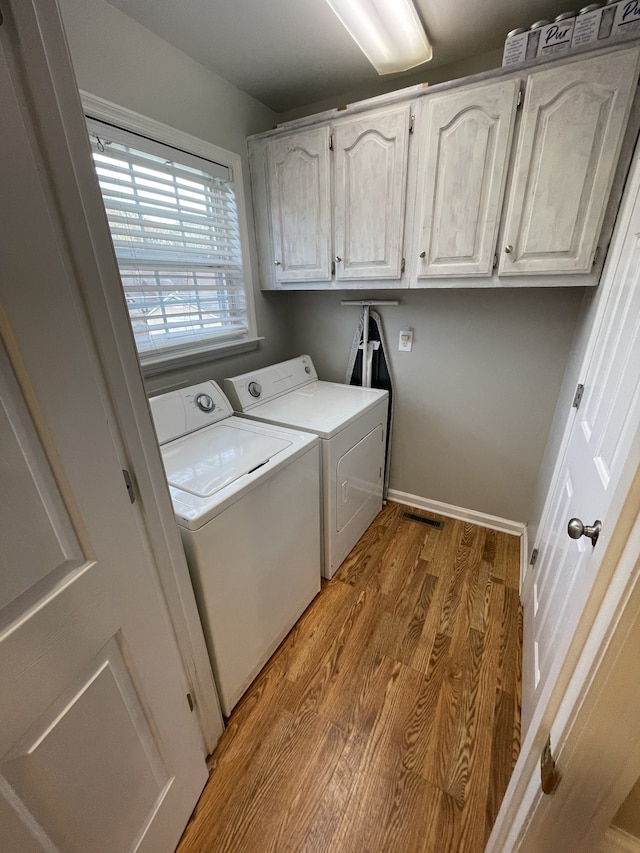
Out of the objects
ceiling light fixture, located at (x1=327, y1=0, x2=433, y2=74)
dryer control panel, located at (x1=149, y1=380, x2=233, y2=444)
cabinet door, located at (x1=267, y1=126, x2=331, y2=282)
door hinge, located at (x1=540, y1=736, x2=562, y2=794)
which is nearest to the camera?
door hinge, located at (x1=540, y1=736, x2=562, y2=794)

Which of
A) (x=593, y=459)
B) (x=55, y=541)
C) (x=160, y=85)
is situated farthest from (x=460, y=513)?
(x=160, y=85)

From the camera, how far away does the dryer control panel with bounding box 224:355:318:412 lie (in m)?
1.92

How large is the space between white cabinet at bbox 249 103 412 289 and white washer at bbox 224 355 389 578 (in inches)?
24.4

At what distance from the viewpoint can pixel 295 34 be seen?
143cm

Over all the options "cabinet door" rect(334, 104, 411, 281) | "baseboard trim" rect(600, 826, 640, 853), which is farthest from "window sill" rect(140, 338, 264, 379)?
"baseboard trim" rect(600, 826, 640, 853)

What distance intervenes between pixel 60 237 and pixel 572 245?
1693 mm

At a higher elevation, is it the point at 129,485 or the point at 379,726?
the point at 129,485

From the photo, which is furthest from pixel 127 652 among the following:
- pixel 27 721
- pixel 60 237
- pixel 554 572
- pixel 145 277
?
pixel 145 277

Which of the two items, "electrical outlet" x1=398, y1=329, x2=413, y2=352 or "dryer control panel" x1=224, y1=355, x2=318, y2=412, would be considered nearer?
"dryer control panel" x1=224, y1=355, x2=318, y2=412

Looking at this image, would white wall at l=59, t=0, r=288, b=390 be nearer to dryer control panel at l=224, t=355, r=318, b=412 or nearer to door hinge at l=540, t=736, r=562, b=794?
dryer control panel at l=224, t=355, r=318, b=412

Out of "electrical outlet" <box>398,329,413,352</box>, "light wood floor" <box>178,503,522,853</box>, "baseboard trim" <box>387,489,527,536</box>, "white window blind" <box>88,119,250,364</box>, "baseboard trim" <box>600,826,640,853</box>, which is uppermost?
"white window blind" <box>88,119,250,364</box>

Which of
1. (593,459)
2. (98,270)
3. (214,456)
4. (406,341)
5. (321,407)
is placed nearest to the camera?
(98,270)

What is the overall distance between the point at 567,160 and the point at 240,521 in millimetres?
1797

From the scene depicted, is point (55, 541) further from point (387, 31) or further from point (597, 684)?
point (387, 31)
